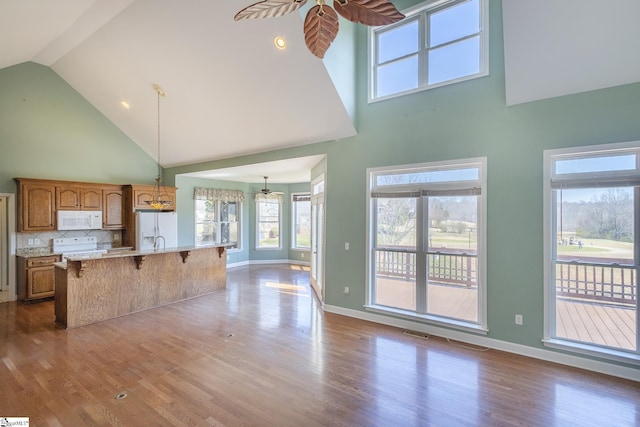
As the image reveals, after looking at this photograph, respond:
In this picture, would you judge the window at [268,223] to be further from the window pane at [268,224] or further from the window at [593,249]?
the window at [593,249]

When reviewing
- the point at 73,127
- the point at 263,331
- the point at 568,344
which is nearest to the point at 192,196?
the point at 73,127

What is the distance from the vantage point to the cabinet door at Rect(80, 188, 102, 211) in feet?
19.5

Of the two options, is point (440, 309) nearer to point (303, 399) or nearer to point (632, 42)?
point (303, 399)

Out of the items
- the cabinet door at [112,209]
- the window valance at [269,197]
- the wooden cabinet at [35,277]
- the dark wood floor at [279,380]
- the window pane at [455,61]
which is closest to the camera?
the dark wood floor at [279,380]

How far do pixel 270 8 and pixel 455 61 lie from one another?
279 centimetres

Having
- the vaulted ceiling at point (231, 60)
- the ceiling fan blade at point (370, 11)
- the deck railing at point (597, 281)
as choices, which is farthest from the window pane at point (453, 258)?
the ceiling fan blade at point (370, 11)

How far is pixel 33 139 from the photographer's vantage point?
562 cm

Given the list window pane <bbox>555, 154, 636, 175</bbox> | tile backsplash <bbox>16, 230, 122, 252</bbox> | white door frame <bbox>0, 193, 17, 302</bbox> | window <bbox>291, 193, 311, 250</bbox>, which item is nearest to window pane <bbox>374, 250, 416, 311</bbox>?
window pane <bbox>555, 154, 636, 175</bbox>

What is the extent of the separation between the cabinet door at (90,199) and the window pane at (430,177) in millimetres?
5750

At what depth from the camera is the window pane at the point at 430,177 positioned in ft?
12.4

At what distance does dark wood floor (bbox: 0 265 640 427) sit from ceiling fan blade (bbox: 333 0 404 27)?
9.64 ft

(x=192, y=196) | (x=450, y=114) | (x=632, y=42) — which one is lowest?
(x=192, y=196)

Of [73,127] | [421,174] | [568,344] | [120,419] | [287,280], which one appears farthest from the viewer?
[287,280]

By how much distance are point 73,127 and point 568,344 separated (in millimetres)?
8873
